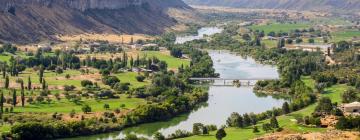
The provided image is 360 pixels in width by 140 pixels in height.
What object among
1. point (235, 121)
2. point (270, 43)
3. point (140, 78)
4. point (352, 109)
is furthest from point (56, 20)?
point (352, 109)

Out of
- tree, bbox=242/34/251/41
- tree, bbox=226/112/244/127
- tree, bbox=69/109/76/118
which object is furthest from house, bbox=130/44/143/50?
tree, bbox=226/112/244/127

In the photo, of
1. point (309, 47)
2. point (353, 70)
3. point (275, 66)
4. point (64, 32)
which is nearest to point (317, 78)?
point (353, 70)

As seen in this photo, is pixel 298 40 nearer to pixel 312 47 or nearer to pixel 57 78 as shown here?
pixel 312 47

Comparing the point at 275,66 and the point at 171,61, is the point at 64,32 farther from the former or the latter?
the point at 275,66

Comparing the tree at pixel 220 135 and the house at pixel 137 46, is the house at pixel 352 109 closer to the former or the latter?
the tree at pixel 220 135

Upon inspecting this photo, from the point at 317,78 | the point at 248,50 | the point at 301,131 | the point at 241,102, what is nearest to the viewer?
the point at 301,131
